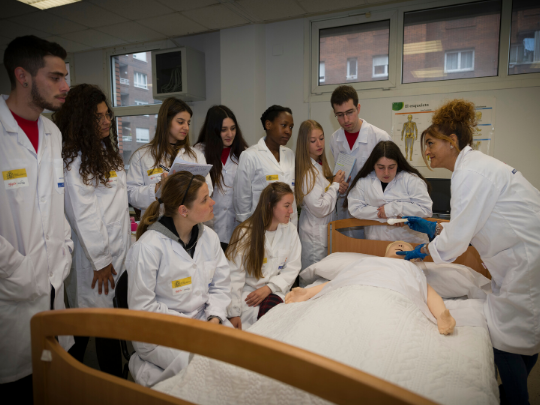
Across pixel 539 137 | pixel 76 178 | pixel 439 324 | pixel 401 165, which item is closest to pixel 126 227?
pixel 76 178

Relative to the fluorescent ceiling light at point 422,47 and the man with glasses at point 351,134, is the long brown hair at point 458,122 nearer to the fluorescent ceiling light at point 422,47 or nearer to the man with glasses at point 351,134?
the man with glasses at point 351,134

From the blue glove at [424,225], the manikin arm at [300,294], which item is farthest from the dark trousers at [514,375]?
the manikin arm at [300,294]

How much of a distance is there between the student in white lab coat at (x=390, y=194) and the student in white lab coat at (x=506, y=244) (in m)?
0.89

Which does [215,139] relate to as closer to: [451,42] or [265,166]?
[265,166]

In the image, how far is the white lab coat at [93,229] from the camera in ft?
5.73

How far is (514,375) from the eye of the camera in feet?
4.90

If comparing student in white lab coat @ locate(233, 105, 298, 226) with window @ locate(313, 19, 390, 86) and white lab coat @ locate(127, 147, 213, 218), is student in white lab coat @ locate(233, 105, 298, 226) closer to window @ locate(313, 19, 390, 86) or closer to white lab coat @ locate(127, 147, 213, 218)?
white lab coat @ locate(127, 147, 213, 218)

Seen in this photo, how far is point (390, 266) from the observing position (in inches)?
70.3

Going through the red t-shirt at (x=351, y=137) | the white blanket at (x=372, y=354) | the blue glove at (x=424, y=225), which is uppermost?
the red t-shirt at (x=351, y=137)

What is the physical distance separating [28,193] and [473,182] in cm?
186

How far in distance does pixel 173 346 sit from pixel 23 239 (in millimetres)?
1038

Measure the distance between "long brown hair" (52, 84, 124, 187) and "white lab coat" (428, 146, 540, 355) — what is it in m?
1.74

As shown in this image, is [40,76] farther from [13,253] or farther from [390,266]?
[390,266]

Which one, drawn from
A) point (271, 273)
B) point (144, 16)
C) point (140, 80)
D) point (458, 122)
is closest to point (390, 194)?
point (458, 122)
